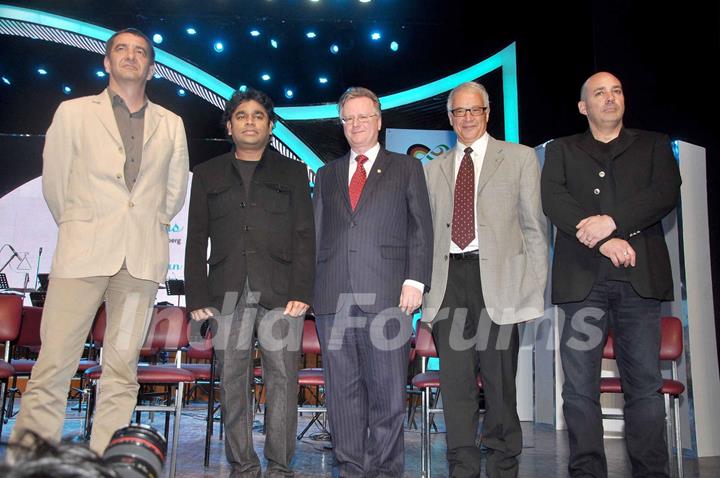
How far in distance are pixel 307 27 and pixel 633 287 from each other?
24.9ft

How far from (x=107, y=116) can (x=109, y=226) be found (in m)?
0.49

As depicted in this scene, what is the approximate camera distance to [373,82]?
30.8ft

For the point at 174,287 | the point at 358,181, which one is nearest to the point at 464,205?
the point at 358,181

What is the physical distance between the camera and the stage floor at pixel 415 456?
11.6ft

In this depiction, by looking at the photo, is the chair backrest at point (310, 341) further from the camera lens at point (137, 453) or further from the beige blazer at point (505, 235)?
the camera lens at point (137, 453)

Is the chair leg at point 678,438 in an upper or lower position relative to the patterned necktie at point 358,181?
lower

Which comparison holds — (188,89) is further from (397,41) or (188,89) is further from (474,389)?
(474,389)

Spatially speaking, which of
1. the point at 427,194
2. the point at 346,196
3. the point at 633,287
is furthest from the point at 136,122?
the point at 633,287

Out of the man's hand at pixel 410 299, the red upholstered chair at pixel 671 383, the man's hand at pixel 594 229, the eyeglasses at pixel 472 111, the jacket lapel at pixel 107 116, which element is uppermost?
the eyeglasses at pixel 472 111

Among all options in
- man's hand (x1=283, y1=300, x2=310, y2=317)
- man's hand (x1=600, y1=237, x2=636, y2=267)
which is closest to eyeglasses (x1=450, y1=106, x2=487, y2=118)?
man's hand (x1=600, y1=237, x2=636, y2=267)

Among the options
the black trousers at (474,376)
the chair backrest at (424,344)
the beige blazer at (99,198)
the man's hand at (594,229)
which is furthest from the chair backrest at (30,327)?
the man's hand at (594,229)

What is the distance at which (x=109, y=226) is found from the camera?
2553 mm

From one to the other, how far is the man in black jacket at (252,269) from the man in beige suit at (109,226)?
198 mm

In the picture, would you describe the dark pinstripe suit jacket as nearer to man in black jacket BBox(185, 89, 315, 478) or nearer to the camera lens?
man in black jacket BBox(185, 89, 315, 478)
